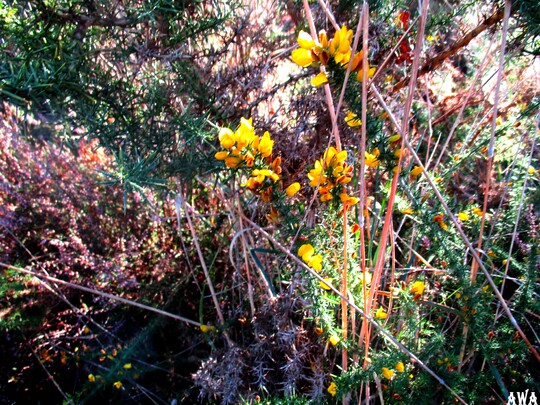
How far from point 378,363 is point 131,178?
0.69 metres

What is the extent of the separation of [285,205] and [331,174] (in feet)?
0.48

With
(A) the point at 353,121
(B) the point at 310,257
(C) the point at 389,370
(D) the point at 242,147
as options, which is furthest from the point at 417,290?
(D) the point at 242,147

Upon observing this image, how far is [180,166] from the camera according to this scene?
1120mm

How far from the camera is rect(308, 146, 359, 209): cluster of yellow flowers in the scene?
2.64 feet

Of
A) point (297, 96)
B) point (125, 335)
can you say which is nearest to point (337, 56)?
point (297, 96)

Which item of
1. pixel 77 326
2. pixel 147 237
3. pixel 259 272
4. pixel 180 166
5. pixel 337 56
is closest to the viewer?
pixel 337 56

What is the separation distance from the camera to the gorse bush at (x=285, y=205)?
0.90 metres

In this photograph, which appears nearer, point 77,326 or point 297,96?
point 297,96

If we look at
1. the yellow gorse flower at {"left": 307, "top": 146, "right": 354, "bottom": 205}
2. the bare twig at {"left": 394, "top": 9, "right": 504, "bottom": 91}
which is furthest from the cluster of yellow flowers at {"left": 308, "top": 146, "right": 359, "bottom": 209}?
the bare twig at {"left": 394, "top": 9, "right": 504, "bottom": 91}

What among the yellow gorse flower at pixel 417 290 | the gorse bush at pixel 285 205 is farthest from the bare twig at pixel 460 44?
the yellow gorse flower at pixel 417 290

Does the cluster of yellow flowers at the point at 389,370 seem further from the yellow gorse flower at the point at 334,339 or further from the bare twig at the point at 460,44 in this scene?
the bare twig at the point at 460,44

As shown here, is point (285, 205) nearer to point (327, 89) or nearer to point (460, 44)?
point (327, 89)

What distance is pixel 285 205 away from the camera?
92 cm

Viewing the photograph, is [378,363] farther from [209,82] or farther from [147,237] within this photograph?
[147,237]
